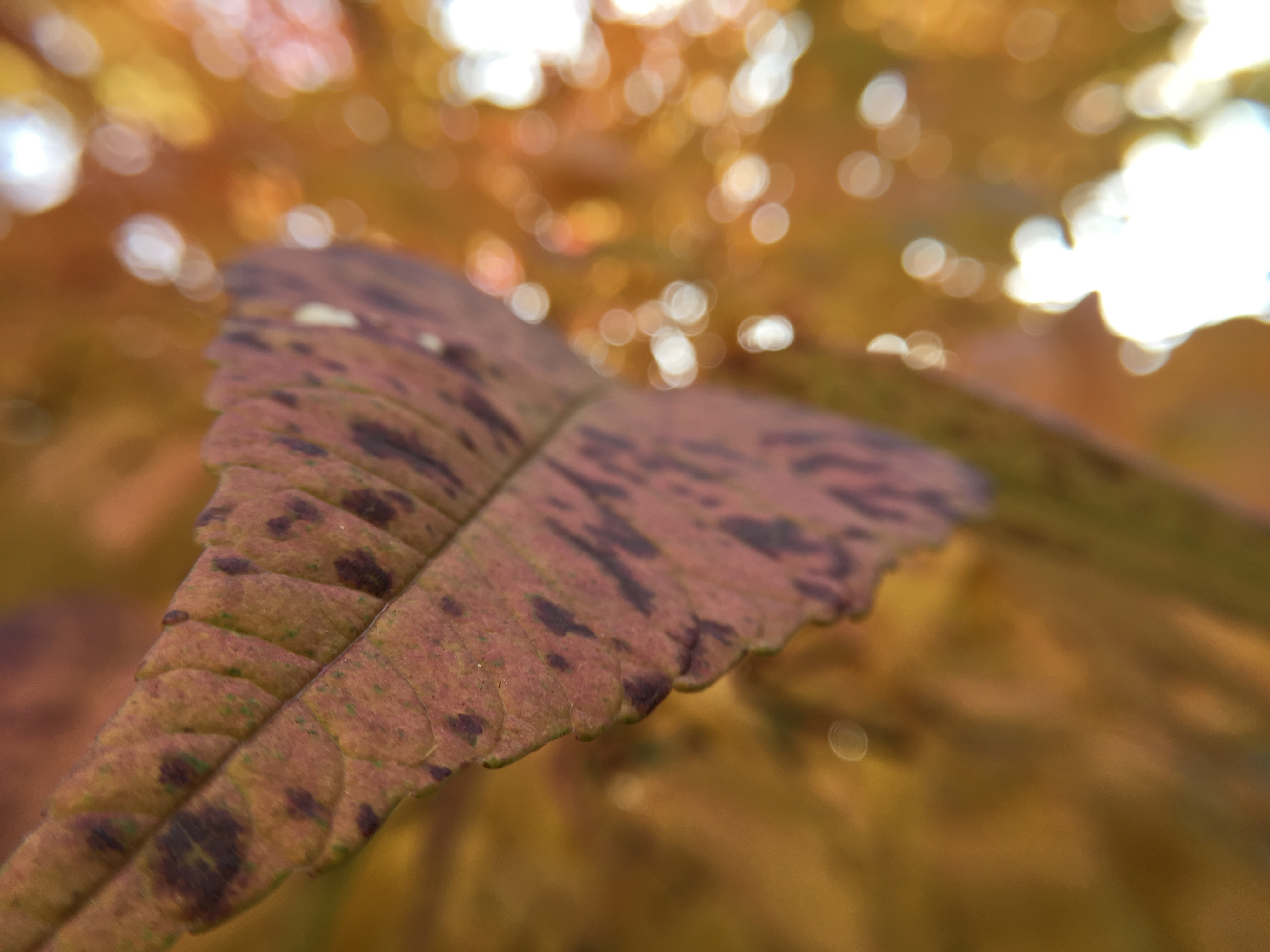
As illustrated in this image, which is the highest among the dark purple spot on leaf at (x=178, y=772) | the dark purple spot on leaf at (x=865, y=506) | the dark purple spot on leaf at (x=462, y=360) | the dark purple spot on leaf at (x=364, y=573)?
the dark purple spot on leaf at (x=865, y=506)

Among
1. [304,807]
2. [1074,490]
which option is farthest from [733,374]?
[304,807]

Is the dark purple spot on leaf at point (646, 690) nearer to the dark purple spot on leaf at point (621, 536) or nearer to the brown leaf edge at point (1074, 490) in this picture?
the dark purple spot on leaf at point (621, 536)

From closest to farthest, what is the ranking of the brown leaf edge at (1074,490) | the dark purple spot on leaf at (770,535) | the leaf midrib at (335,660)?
the leaf midrib at (335,660)
the dark purple spot on leaf at (770,535)
the brown leaf edge at (1074,490)

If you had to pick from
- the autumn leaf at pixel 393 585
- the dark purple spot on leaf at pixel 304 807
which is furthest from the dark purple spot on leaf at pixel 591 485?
the dark purple spot on leaf at pixel 304 807

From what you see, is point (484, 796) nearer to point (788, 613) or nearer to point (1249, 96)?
point (788, 613)

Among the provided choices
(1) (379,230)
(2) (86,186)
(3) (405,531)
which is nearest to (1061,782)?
(3) (405,531)

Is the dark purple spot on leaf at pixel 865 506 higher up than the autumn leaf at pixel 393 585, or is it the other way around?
the dark purple spot on leaf at pixel 865 506
